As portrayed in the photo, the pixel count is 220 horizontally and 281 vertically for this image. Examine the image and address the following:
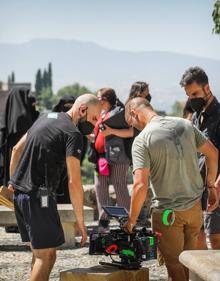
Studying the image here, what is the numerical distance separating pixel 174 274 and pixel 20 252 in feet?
13.2

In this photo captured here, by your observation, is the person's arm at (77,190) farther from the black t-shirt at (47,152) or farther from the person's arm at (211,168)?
the person's arm at (211,168)

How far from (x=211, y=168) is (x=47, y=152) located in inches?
50.0

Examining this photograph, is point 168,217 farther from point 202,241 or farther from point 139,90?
point 139,90

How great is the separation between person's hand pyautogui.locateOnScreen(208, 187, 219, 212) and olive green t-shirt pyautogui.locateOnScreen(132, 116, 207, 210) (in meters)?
0.39

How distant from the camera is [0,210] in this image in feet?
35.0

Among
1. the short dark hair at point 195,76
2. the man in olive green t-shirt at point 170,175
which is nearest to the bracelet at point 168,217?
the man in olive green t-shirt at point 170,175

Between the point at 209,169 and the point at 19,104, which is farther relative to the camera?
the point at 19,104

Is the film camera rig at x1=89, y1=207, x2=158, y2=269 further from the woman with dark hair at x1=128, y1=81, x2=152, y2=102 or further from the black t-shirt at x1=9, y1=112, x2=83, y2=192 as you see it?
the woman with dark hair at x1=128, y1=81, x2=152, y2=102

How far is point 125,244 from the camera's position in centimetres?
643

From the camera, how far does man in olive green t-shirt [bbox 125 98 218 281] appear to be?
6332mm

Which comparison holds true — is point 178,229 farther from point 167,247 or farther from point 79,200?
point 79,200

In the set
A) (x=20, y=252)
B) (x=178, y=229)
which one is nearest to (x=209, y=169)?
(x=178, y=229)

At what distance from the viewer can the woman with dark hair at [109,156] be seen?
10.7 meters

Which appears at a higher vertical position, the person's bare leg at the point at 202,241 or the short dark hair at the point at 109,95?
the short dark hair at the point at 109,95
